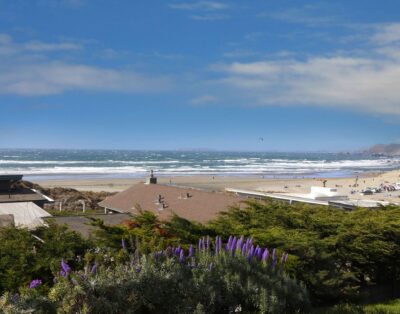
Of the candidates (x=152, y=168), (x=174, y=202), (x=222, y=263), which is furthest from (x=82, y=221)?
(x=152, y=168)

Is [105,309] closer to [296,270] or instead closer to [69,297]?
[69,297]

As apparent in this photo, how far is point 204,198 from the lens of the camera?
17.0m

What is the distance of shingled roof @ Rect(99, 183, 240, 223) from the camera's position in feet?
49.5

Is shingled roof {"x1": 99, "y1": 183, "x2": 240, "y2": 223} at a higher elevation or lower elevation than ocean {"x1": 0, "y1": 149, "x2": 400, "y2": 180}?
higher

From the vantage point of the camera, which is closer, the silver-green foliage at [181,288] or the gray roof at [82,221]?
Result: the silver-green foliage at [181,288]

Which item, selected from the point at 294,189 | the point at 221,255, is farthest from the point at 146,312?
the point at 294,189

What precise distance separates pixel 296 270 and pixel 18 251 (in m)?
4.14

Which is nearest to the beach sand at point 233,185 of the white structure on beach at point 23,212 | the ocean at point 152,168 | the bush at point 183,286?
the ocean at point 152,168

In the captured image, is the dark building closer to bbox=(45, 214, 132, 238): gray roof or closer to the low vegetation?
Answer: bbox=(45, 214, 132, 238): gray roof

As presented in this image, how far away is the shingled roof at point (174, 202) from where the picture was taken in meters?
15.1

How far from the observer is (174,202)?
57.2 ft

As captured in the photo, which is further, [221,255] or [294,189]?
[294,189]

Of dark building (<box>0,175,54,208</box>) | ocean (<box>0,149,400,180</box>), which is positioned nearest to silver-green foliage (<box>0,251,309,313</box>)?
dark building (<box>0,175,54,208</box>)

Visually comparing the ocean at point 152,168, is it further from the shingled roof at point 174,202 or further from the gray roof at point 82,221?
the gray roof at point 82,221
